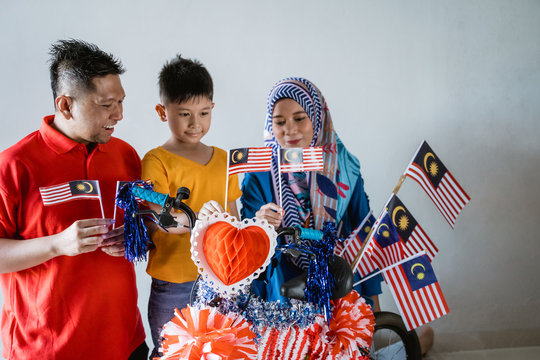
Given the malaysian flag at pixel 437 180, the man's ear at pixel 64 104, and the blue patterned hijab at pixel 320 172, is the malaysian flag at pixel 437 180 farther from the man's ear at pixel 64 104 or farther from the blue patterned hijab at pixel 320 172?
the man's ear at pixel 64 104

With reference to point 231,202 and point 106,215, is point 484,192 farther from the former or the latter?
point 106,215

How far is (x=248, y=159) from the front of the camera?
1.10m

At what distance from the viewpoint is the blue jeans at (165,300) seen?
4.03 ft

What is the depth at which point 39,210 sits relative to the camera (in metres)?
1.03

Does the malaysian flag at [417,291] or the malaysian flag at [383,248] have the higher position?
the malaysian flag at [383,248]

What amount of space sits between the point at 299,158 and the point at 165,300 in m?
0.61

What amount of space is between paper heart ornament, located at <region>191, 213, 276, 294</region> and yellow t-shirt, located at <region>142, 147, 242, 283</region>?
A: 1.37 ft

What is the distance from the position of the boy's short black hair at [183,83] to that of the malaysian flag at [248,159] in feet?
0.87

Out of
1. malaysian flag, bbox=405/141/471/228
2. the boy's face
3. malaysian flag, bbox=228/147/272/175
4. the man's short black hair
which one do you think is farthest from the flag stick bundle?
the man's short black hair

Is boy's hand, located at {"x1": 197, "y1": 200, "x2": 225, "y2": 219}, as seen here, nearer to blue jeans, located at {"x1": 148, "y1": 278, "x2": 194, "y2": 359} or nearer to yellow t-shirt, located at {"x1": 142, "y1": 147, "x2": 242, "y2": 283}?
yellow t-shirt, located at {"x1": 142, "y1": 147, "x2": 242, "y2": 283}

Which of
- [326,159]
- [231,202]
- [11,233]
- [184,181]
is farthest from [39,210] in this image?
[326,159]

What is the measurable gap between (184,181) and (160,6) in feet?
3.44

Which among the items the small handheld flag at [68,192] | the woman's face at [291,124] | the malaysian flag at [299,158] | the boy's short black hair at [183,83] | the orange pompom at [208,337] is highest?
the boy's short black hair at [183,83]

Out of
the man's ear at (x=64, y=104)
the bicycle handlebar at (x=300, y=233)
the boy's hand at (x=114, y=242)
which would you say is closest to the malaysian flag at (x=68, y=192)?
the boy's hand at (x=114, y=242)
